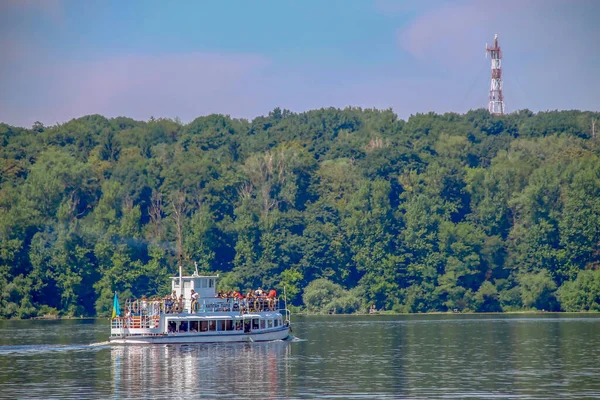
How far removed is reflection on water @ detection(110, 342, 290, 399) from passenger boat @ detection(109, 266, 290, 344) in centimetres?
109

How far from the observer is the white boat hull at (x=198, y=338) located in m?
101

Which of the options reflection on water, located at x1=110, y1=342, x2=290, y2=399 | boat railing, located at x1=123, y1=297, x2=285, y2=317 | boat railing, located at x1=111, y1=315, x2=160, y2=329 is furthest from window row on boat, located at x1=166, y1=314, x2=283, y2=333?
reflection on water, located at x1=110, y1=342, x2=290, y2=399

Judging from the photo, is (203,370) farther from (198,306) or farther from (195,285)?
(195,285)

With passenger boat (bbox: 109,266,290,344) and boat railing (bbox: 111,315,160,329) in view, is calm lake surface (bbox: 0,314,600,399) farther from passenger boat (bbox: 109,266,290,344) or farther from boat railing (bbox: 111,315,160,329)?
boat railing (bbox: 111,315,160,329)

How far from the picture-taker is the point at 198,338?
102 meters

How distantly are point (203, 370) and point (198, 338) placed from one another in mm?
21921

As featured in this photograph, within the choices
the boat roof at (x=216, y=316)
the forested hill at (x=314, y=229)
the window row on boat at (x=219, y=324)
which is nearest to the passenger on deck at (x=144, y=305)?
the boat roof at (x=216, y=316)

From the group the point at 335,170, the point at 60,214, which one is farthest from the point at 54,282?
the point at 335,170

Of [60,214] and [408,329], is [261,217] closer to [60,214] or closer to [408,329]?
[60,214]

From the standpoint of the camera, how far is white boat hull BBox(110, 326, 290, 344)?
10075 cm

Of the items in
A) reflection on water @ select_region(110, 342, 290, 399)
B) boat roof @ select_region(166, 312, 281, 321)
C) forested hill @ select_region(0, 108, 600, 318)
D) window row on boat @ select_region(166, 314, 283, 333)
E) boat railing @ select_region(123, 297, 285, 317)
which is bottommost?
reflection on water @ select_region(110, 342, 290, 399)

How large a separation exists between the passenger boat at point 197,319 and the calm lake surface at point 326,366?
1290 mm

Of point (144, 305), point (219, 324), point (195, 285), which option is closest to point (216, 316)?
point (219, 324)

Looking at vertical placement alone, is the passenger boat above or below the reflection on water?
above
